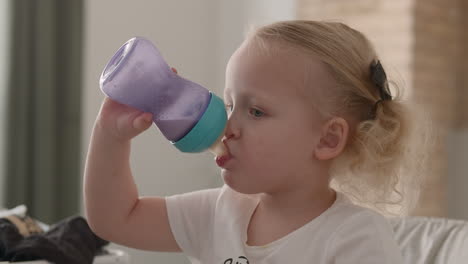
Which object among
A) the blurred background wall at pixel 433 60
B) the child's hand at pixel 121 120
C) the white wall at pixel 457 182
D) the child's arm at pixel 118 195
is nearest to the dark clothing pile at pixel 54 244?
the child's arm at pixel 118 195

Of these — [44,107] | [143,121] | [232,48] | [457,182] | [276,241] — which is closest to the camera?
[143,121]

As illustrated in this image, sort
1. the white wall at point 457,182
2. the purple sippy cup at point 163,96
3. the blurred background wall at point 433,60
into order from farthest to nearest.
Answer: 1. the white wall at point 457,182
2. the blurred background wall at point 433,60
3. the purple sippy cup at point 163,96

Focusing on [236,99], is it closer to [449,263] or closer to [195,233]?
[195,233]

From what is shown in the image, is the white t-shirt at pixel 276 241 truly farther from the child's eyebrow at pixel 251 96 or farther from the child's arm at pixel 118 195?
the child's eyebrow at pixel 251 96

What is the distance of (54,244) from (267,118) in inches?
22.8

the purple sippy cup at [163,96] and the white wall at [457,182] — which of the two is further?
the white wall at [457,182]

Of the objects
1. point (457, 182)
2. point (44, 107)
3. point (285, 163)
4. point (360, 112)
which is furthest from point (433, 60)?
point (285, 163)

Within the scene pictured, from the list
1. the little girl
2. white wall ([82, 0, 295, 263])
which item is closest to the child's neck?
the little girl

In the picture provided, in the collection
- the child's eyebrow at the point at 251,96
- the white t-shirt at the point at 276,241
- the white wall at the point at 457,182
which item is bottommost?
the white wall at the point at 457,182

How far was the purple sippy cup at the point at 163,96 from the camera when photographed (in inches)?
39.2

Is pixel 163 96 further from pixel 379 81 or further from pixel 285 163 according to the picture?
pixel 379 81

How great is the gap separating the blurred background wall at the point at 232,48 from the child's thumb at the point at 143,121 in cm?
207

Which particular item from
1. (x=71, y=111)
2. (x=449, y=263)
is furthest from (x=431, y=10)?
(x=449, y=263)

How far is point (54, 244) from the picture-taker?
4.62 feet
